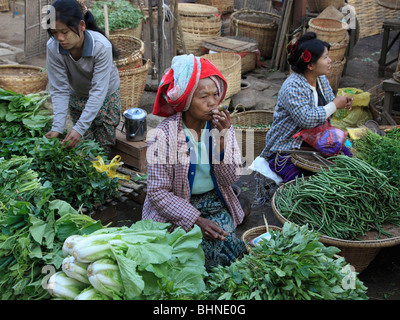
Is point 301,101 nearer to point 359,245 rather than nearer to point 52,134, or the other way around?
point 359,245

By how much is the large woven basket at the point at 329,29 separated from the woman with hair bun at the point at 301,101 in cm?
257

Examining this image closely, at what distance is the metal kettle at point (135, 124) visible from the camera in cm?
419

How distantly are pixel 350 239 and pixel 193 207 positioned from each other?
3.71 ft

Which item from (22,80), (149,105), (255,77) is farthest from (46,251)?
(255,77)

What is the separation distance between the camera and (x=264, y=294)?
188 centimetres

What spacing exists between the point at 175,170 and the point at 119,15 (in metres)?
5.01

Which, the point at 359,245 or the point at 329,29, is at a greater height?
the point at 329,29

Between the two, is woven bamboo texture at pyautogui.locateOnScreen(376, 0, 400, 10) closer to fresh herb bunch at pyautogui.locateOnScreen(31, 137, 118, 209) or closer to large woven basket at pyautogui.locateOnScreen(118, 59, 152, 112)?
large woven basket at pyautogui.locateOnScreen(118, 59, 152, 112)

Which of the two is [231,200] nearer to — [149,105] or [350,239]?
[350,239]

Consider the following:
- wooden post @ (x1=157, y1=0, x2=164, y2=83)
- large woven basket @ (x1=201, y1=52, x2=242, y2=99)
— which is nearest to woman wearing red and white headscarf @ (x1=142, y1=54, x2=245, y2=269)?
wooden post @ (x1=157, y1=0, x2=164, y2=83)

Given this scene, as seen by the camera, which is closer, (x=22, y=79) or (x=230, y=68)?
(x=22, y=79)

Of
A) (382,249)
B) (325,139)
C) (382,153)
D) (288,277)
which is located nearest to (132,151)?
(325,139)

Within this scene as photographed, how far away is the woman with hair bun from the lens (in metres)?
3.80

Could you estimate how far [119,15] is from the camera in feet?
23.0
